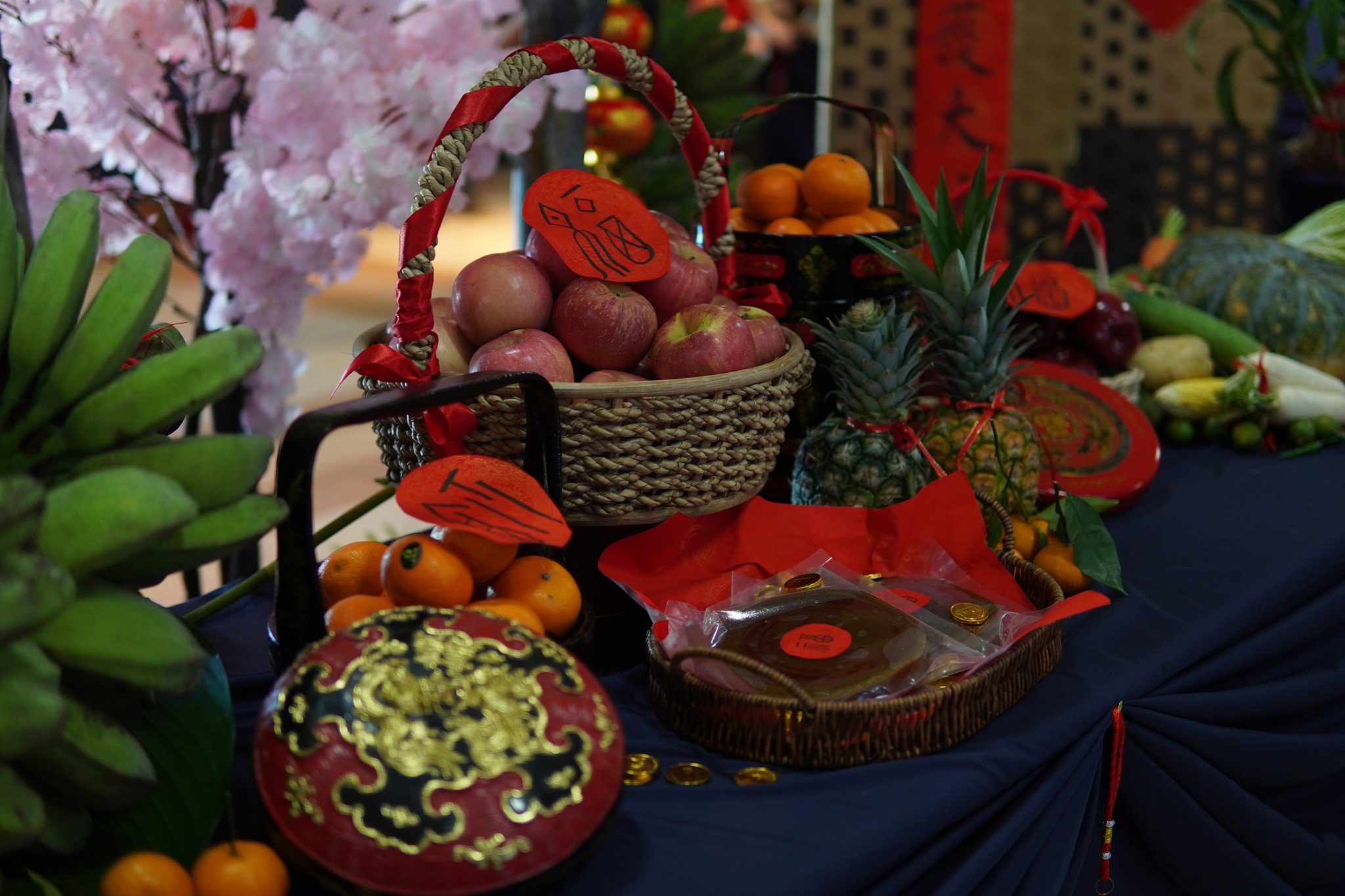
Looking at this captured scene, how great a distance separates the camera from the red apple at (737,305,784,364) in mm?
998

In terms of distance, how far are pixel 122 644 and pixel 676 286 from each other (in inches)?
24.1

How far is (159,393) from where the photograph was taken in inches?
24.9

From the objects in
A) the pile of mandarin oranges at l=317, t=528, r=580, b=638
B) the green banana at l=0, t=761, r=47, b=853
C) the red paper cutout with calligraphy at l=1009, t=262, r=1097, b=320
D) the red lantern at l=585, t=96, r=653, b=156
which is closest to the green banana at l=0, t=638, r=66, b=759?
the green banana at l=0, t=761, r=47, b=853

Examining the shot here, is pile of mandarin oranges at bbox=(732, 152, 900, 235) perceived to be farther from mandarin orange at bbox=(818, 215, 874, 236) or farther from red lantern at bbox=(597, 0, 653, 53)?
red lantern at bbox=(597, 0, 653, 53)

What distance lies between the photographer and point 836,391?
3.72ft

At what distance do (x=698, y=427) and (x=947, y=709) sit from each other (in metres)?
0.31

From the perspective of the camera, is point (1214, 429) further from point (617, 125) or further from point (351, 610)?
point (617, 125)

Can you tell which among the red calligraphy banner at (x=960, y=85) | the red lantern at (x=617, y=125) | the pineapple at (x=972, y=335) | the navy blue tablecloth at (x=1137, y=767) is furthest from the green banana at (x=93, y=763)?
the red calligraphy banner at (x=960, y=85)

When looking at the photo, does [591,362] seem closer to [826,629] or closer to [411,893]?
[826,629]

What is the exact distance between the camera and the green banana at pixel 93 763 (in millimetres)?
570

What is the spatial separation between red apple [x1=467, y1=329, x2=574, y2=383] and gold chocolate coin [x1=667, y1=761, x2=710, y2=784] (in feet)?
1.14

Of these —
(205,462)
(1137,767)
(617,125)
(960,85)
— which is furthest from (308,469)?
(960,85)

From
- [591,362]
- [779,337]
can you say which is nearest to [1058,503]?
[779,337]

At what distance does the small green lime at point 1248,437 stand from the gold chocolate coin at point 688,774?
3.69 ft
